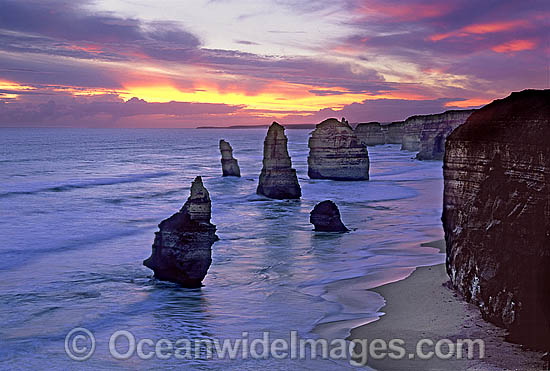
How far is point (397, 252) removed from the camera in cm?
2384

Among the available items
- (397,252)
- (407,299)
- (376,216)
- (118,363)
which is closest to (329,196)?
(376,216)

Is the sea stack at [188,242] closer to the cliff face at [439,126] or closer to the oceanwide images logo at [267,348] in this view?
the oceanwide images logo at [267,348]

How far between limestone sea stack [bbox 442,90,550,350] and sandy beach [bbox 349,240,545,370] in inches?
16.0

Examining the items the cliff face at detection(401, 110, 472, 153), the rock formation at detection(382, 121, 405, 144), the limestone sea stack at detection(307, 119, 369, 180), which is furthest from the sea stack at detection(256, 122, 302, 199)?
the rock formation at detection(382, 121, 405, 144)

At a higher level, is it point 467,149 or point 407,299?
point 467,149

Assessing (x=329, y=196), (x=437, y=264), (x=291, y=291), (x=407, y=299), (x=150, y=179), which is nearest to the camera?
(x=407, y=299)

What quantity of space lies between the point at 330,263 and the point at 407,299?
6119mm

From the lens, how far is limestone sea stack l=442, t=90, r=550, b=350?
11844 millimetres

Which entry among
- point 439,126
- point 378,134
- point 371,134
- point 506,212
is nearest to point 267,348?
point 506,212

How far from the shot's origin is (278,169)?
4381cm

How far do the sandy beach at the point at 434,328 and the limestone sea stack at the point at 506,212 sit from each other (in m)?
0.41

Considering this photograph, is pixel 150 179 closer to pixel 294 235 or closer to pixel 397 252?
pixel 294 235

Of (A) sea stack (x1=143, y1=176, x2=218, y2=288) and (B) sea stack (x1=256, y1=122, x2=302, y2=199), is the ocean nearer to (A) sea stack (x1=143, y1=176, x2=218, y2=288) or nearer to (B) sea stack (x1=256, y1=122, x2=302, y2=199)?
(A) sea stack (x1=143, y1=176, x2=218, y2=288)

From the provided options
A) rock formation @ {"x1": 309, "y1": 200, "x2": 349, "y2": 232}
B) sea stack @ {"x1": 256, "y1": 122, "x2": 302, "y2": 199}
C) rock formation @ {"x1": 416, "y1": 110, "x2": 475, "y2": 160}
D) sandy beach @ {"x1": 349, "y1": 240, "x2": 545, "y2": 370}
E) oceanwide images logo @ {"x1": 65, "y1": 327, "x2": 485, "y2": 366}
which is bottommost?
oceanwide images logo @ {"x1": 65, "y1": 327, "x2": 485, "y2": 366}
